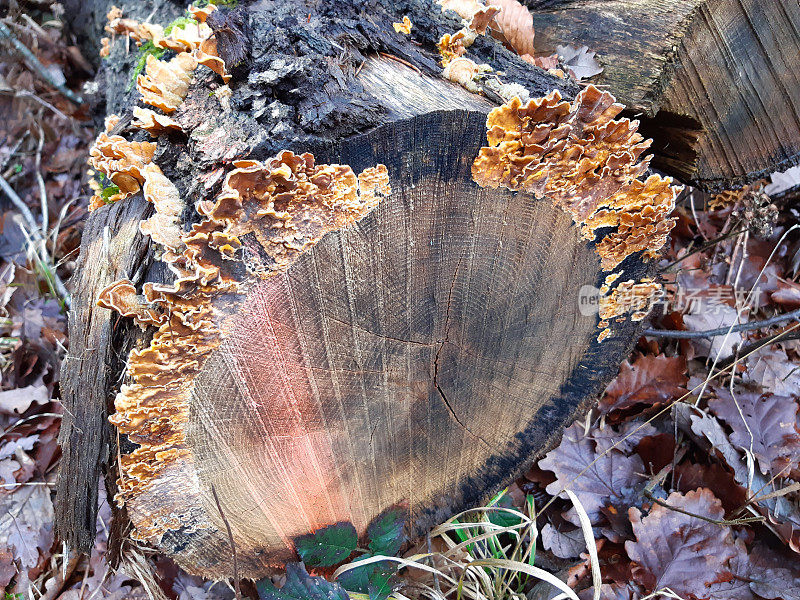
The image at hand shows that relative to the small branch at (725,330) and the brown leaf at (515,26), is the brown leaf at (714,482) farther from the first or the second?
the brown leaf at (515,26)

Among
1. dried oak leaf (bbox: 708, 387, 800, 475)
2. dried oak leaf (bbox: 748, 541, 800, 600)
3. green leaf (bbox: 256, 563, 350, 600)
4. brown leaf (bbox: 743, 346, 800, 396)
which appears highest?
brown leaf (bbox: 743, 346, 800, 396)

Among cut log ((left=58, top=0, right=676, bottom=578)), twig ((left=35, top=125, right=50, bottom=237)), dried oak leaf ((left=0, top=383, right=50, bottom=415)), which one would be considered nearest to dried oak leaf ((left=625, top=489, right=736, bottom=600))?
cut log ((left=58, top=0, right=676, bottom=578))

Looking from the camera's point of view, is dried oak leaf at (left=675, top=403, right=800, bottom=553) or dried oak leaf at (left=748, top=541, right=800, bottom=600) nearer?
dried oak leaf at (left=748, top=541, right=800, bottom=600)

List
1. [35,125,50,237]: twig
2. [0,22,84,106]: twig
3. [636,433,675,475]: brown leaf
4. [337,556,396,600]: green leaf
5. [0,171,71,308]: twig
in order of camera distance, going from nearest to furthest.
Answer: [337,556,396,600]: green leaf < [636,433,675,475]: brown leaf < [0,171,71,308]: twig < [35,125,50,237]: twig < [0,22,84,106]: twig

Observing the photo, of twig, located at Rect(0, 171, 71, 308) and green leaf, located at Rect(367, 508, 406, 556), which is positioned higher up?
twig, located at Rect(0, 171, 71, 308)

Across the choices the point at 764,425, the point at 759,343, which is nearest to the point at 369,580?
the point at 764,425

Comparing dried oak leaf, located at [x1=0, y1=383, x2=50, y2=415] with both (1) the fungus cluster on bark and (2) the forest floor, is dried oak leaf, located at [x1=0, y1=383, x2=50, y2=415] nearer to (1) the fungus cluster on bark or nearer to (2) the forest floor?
(2) the forest floor

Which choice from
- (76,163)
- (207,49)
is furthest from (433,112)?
(76,163)
